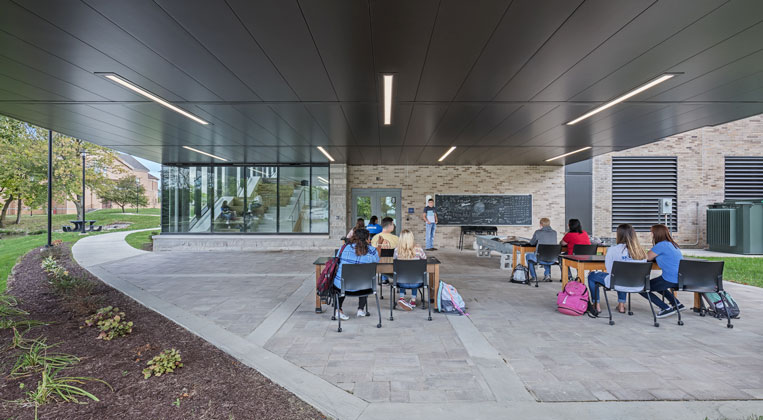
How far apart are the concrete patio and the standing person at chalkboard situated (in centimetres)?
605

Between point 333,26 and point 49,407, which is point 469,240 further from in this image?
point 49,407

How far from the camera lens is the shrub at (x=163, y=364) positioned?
9.71 feet

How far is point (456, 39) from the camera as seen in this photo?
3.70 metres

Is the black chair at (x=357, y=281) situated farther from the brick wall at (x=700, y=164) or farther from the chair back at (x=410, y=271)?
the brick wall at (x=700, y=164)

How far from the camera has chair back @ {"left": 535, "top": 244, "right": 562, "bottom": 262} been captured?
7.06m

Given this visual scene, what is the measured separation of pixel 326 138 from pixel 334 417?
7270mm

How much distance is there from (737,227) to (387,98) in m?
14.0

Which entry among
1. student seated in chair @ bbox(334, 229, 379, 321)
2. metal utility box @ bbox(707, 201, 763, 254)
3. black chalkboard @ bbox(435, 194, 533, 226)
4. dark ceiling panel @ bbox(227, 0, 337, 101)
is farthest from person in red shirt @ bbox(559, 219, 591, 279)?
metal utility box @ bbox(707, 201, 763, 254)

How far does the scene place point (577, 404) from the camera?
8.73ft

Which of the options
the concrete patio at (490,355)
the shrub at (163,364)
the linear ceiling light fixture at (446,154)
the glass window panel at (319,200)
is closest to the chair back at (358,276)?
the concrete patio at (490,355)

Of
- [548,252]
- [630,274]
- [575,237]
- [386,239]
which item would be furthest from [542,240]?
[386,239]

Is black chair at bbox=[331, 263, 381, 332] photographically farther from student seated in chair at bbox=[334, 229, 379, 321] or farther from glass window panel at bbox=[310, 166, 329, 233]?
glass window panel at bbox=[310, 166, 329, 233]

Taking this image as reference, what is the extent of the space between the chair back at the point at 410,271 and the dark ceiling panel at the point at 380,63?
257 cm

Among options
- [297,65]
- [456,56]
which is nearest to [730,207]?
[456,56]
